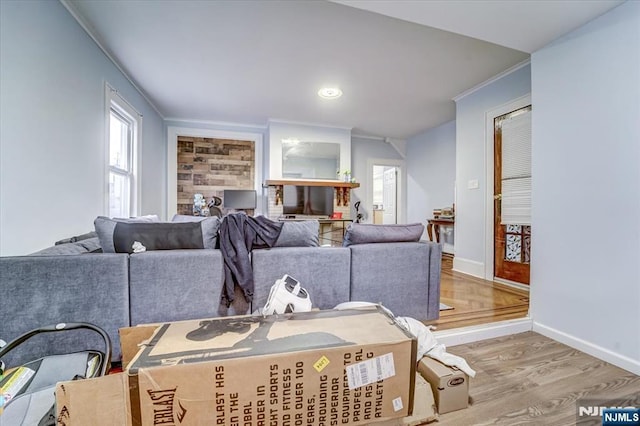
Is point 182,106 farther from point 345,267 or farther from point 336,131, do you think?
A: point 345,267

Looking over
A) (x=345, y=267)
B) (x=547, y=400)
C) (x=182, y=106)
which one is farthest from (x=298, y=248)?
(x=182, y=106)

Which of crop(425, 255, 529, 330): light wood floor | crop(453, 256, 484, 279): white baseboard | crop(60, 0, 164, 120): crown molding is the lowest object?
crop(425, 255, 529, 330): light wood floor

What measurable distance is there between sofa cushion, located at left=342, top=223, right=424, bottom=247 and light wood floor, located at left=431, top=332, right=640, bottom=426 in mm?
830

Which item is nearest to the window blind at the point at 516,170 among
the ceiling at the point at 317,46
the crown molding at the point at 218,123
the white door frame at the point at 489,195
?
the white door frame at the point at 489,195

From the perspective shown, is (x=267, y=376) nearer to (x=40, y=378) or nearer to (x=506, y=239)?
(x=40, y=378)

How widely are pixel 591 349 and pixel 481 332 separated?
0.64 m

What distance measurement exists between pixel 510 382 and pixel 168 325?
1796 mm

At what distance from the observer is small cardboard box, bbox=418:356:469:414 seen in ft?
4.04

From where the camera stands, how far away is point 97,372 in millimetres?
1006

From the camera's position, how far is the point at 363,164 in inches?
238

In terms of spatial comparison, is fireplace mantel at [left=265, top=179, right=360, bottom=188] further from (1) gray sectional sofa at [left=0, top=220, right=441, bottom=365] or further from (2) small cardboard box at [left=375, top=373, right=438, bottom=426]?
(2) small cardboard box at [left=375, top=373, right=438, bottom=426]

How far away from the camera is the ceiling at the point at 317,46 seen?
70.4 inches

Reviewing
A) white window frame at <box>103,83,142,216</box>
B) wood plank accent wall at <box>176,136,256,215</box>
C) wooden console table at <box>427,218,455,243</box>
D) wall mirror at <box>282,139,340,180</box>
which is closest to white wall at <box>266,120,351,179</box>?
wall mirror at <box>282,139,340,180</box>

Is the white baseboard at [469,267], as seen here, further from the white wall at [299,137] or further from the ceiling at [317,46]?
the white wall at [299,137]
